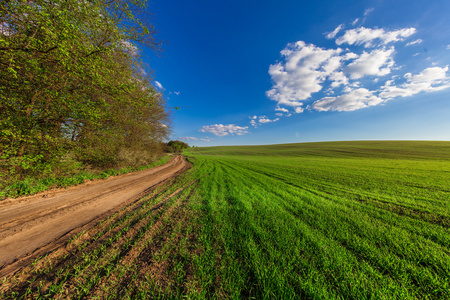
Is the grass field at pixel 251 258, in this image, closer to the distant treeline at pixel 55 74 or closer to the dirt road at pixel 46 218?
the dirt road at pixel 46 218

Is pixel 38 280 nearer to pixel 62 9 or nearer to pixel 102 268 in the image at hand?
pixel 102 268

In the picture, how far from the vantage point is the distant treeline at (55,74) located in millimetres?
4309

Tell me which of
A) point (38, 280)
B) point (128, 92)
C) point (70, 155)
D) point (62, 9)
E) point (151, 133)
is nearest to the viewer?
point (38, 280)

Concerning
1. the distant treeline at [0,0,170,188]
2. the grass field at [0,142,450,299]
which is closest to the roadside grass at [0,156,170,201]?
→ the distant treeline at [0,0,170,188]

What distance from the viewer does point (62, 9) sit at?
4.39 metres

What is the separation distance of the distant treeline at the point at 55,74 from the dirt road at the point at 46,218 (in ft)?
6.61

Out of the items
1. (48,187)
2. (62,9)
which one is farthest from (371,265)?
(48,187)

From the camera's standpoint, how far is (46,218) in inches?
178

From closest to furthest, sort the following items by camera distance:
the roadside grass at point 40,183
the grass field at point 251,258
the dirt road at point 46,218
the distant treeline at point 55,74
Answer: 1. the grass field at point 251,258
2. the dirt road at point 46,218
3. the distant treeline at point 55,74
4. the roadside grass at point 40,183

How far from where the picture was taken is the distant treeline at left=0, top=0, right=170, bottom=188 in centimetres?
431

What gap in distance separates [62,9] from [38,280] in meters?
7.50

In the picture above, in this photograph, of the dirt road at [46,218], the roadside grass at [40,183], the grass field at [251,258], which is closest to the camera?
the grass field at [251,258]

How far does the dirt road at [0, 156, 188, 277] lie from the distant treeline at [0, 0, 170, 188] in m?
2.01

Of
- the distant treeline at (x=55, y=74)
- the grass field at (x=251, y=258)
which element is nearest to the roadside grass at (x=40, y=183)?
the distant treeline at (x=55, y=74)
